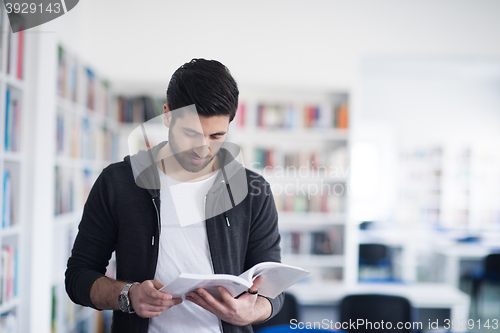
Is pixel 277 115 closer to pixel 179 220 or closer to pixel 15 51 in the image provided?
pixel 15 51

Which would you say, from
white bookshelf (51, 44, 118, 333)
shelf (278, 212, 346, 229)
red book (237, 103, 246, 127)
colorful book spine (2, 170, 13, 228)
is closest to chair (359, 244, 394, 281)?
shelf (278, 212, 346, 229)

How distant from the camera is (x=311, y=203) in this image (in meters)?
3.22

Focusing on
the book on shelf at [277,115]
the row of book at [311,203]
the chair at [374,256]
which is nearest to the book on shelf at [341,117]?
the book on shelf at [277,115]

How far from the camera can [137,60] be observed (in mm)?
3123

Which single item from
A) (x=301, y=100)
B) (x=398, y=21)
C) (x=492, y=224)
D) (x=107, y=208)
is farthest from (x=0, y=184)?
(x=492, y=224)

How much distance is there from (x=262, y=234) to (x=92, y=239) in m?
0.44

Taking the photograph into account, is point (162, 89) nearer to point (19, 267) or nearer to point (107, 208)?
point (19, 267)

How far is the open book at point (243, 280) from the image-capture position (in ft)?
2.55

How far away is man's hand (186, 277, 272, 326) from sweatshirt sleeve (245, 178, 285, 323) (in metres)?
0.15

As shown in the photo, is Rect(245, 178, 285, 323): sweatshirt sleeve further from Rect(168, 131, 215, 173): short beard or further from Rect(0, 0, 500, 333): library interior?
Rect(0, 0, 500, 333): library interior

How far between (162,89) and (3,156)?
1.58 metres

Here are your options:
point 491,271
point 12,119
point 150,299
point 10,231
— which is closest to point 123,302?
point 150,299

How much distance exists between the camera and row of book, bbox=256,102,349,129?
3.24m

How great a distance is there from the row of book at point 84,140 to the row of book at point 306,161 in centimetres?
112
